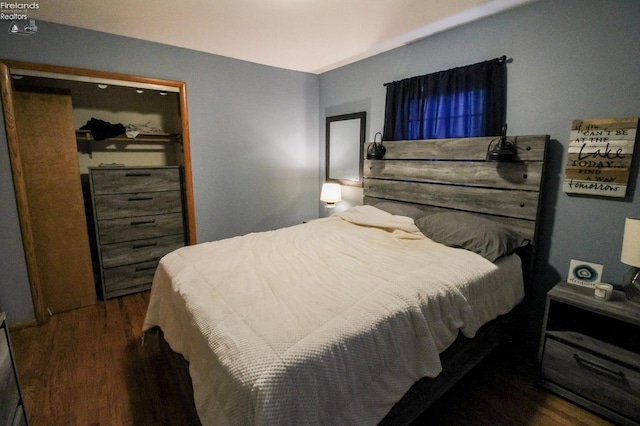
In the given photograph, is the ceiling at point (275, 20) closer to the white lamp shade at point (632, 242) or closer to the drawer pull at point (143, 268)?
the white lamp shade at point (632, 242)

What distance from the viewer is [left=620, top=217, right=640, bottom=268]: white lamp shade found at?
60.4 inches

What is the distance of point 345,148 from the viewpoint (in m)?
3.61

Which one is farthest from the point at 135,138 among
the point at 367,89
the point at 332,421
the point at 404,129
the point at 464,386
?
the point at 464,386

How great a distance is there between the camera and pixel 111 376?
1931mm

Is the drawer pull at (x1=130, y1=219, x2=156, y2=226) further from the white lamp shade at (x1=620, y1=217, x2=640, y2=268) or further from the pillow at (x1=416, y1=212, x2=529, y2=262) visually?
the white lamp shade at (x1=620, y1=217, x2=640, y2=268)

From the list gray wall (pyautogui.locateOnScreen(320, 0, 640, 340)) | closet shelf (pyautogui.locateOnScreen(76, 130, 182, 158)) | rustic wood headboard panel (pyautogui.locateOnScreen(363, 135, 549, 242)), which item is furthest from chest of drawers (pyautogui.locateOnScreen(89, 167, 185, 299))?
gray wall (pyautogui.locateOnScreen(320, 0, 640, 340))

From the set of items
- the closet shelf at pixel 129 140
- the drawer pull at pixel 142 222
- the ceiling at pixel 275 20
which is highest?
the ceiling at pixel 275 20

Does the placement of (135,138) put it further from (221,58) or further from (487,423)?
(487,423)

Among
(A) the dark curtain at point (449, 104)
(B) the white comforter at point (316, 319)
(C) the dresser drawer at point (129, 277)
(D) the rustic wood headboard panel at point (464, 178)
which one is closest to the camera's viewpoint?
(B) the white comforter at point (316, 319)

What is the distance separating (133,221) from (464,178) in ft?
10.3

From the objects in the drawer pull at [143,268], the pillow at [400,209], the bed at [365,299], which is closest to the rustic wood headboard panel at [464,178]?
the bed at [365,299]

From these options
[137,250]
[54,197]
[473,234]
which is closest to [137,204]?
[137,250]

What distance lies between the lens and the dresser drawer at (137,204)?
286 centimetres

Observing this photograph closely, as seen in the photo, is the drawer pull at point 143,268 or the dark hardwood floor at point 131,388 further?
the drawer pull at point 143,268
